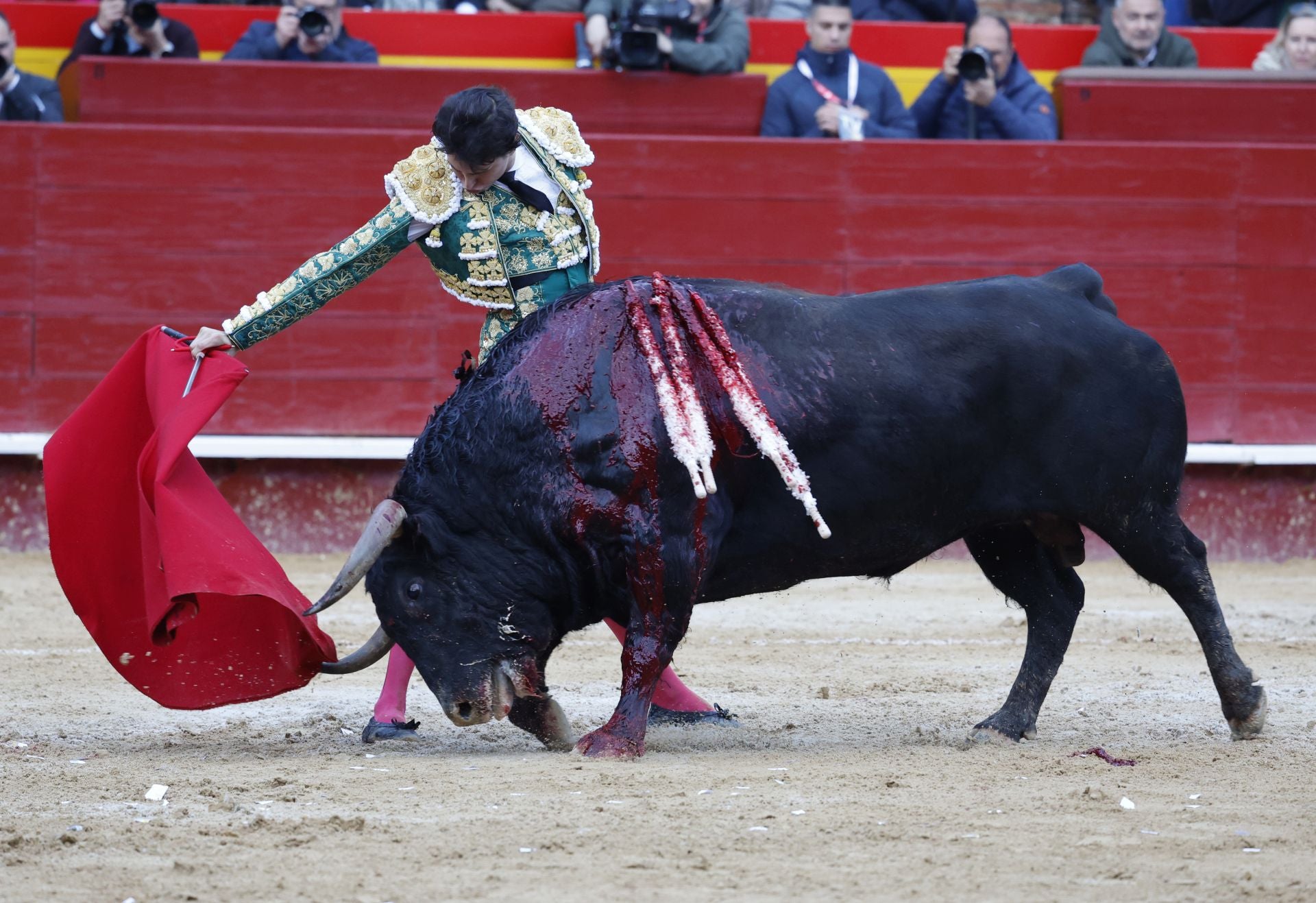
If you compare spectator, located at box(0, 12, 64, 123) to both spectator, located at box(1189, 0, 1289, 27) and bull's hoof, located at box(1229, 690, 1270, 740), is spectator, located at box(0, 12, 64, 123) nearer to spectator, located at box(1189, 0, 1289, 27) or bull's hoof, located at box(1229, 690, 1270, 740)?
bull's hoof, located at box(1229, 690, 1270, 740)

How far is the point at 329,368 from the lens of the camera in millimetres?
6949

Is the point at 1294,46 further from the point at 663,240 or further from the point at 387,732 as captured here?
the point at 387,732

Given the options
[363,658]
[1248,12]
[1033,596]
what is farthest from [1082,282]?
[1248,12]

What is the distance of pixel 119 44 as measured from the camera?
6.96 metres

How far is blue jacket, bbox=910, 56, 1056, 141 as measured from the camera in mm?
7074

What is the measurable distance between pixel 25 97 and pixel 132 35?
0.48 metres

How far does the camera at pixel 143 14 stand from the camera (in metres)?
6.76

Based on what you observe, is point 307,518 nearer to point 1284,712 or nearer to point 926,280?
point 926,280

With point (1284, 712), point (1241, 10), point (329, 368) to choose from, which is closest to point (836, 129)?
point (329, 368)

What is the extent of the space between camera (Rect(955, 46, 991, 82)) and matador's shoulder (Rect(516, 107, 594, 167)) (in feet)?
10.7

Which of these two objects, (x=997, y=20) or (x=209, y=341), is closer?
(x=209, y=341)

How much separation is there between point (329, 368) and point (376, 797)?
4027 mm

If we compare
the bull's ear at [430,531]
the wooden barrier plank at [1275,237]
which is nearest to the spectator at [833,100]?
the wooden barrier plank at [1275,237]

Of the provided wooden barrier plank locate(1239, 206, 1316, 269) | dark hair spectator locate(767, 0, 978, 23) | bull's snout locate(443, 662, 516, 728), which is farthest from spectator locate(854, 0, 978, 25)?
bull's snout locate(443, 662, 516, 728)
